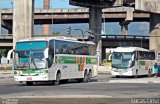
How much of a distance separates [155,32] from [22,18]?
1295 inches

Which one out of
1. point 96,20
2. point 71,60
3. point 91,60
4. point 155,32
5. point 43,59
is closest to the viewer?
point 43,59

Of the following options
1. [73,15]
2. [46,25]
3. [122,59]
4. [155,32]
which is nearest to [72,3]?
[155,32]

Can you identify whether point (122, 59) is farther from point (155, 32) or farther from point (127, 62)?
point (155, 32)

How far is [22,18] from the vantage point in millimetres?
68500

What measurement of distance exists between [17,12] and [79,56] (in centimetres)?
3205

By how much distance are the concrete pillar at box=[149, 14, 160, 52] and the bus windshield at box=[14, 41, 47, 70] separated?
58.8 m

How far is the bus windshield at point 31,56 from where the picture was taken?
109ft

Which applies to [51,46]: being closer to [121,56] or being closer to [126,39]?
[121,56]

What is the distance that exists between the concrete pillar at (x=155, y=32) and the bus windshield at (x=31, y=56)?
58838 mm

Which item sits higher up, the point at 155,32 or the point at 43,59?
the point at 155,32

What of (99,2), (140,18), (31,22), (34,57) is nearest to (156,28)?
(99,2)

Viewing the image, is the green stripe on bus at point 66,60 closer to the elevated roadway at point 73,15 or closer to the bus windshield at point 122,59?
the bus windshield at point 122,59

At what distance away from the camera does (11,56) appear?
35.4m

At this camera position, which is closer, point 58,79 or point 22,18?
point 58,79
